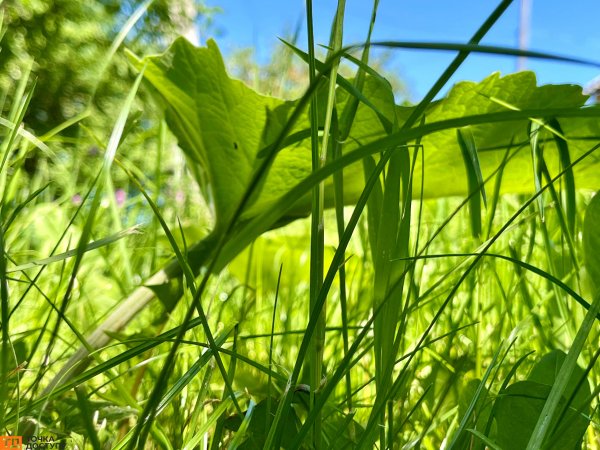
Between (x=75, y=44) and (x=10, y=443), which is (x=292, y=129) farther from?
(x=75, y=44)

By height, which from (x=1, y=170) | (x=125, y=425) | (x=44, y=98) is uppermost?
(x=44, y=98)

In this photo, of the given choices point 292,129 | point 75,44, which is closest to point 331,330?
point 292,129

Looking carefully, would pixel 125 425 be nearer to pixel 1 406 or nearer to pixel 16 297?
pixel 1 406

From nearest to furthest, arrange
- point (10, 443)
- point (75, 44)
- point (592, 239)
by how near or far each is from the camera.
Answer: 1. point (10, 443)
2. point (592, 239)
3. point (75, 44)

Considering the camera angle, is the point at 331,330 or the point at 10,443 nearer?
the point at 10,443

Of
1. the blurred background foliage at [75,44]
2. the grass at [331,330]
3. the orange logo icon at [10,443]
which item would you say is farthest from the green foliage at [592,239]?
the blurred background foliage at [75,44]

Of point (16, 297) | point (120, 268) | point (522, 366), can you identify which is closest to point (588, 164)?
point (522, 366)

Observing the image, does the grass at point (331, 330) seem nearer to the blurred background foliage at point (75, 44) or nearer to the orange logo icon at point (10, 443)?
the orange logo icon at point (10, 443)

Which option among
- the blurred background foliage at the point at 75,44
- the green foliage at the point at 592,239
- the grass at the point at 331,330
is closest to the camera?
the grass at the point at 331,330
